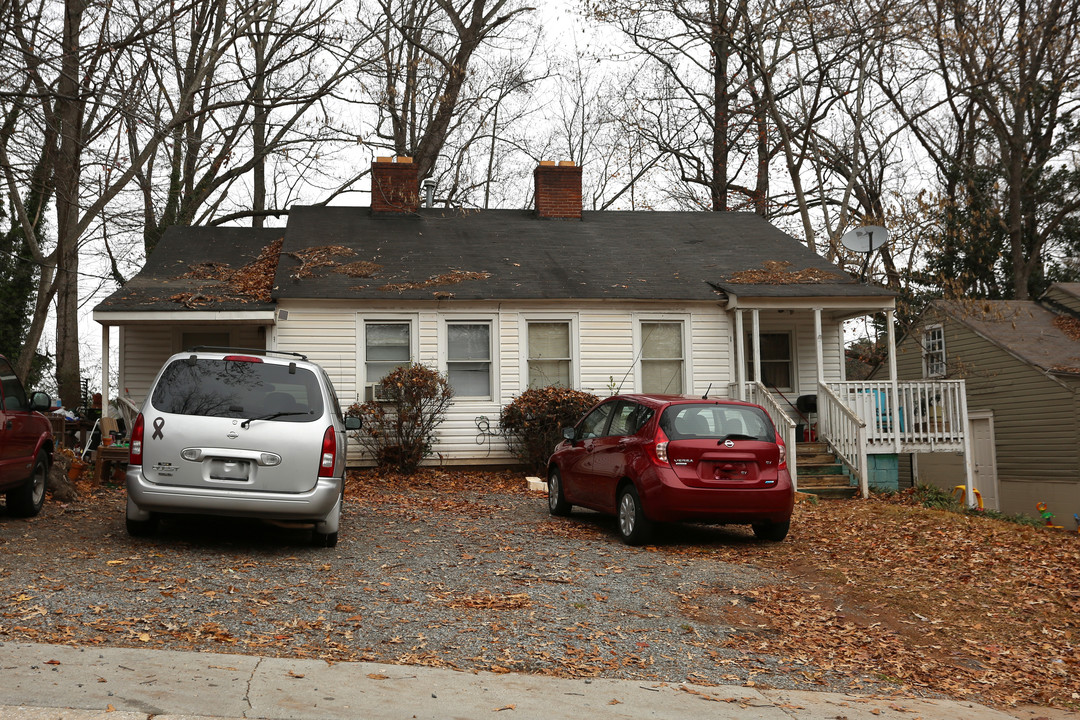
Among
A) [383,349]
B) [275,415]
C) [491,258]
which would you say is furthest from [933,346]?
[275,415]

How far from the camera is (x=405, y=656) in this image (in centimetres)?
595

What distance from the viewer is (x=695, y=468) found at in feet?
32.4

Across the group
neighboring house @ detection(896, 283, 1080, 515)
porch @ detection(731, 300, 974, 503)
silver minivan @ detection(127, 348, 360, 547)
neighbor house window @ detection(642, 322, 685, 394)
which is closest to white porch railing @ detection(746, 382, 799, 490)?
porch @ detection(731, 300, 974, 503)

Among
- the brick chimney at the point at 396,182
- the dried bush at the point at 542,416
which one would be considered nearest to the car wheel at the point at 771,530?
the dried bush at the point at 542,416

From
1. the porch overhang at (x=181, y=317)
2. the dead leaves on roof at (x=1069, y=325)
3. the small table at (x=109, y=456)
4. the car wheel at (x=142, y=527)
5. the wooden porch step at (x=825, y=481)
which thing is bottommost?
the wooden porch step at (x=825, y=481)

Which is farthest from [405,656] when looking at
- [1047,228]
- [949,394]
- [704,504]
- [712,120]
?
[1047,228]

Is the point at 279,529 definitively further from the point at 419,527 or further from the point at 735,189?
the point at 735,189

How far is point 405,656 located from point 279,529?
15.2 feet

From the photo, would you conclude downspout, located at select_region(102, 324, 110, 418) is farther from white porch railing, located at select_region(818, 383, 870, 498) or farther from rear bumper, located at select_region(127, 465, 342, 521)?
white porch railing, located at select_region(818, 383, 870, 498)

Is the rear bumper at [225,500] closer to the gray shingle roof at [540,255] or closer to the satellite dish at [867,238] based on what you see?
the gray shingle roof at [540,255]

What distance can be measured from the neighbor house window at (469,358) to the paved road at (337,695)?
1193cm

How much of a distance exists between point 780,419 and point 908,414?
2411 millimetres

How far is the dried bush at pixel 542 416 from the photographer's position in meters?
16.5

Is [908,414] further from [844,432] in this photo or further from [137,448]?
Result: [137,448]
